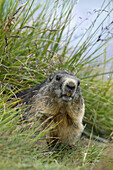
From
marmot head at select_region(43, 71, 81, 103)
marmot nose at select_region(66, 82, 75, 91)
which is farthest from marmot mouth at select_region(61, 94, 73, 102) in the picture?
marmot nose at select_region(66, 82, 75, 91)

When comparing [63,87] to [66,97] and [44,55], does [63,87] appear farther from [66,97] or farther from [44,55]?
[44,55]

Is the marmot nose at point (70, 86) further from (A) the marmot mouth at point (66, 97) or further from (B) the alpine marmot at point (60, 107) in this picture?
(A) the marmot mouth at point (66, 97)

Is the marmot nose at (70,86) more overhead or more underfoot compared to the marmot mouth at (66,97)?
more overhead

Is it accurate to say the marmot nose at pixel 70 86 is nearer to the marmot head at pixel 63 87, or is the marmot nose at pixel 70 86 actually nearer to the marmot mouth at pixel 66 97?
the marmot head at pixel 63 87

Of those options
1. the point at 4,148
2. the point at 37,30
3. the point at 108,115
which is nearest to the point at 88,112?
the point at 108,115

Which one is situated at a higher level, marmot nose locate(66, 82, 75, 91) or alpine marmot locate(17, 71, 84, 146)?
marmot nose locate(66, 82, 75, 91)

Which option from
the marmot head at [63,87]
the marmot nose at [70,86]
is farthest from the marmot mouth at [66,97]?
the marmot nose at [70,86]

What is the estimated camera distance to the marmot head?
3133 millimetres

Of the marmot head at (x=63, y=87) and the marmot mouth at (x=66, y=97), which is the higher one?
the marmot head at (x=63, y=87)

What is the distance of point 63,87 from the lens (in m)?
3.15

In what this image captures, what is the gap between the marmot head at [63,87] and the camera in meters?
3.13

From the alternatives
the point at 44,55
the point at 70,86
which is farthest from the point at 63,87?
the point at 44,55

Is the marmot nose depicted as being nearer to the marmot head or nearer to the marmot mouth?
the marmot head

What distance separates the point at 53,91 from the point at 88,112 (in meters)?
2.16
